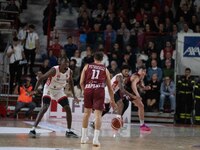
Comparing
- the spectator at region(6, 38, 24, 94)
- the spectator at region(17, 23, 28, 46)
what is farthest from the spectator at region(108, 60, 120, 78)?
the spectator at region(17, 23, 28, 46)

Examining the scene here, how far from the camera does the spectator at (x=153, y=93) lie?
21.5 meters

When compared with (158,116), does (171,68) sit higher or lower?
higher

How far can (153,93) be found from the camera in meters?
21.7

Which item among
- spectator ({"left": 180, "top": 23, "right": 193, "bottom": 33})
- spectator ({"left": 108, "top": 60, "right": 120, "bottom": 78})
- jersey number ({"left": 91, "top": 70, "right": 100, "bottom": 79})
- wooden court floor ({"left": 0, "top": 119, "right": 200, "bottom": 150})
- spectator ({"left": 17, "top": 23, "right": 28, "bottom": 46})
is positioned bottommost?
wooden court floor ({"left": 0, "top": 119, "right": 200, "bottom": 150})

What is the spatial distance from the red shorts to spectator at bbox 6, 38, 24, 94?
1135cm

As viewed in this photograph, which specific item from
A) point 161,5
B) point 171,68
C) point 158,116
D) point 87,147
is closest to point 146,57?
point 171,68

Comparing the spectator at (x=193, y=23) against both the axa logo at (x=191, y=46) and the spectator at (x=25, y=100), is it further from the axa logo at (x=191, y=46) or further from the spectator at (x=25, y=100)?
the spectator at (x=25, y=100)

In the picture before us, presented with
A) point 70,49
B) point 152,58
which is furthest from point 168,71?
point 70,49

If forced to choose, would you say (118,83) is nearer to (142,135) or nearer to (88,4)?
(142,135)

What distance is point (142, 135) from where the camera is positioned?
14992mm

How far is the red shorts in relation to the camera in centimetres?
1185

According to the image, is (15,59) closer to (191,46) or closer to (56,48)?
(56,48)

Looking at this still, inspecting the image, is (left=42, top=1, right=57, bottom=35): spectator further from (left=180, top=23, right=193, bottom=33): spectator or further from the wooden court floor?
the wooden court floor

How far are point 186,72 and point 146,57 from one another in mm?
2331
